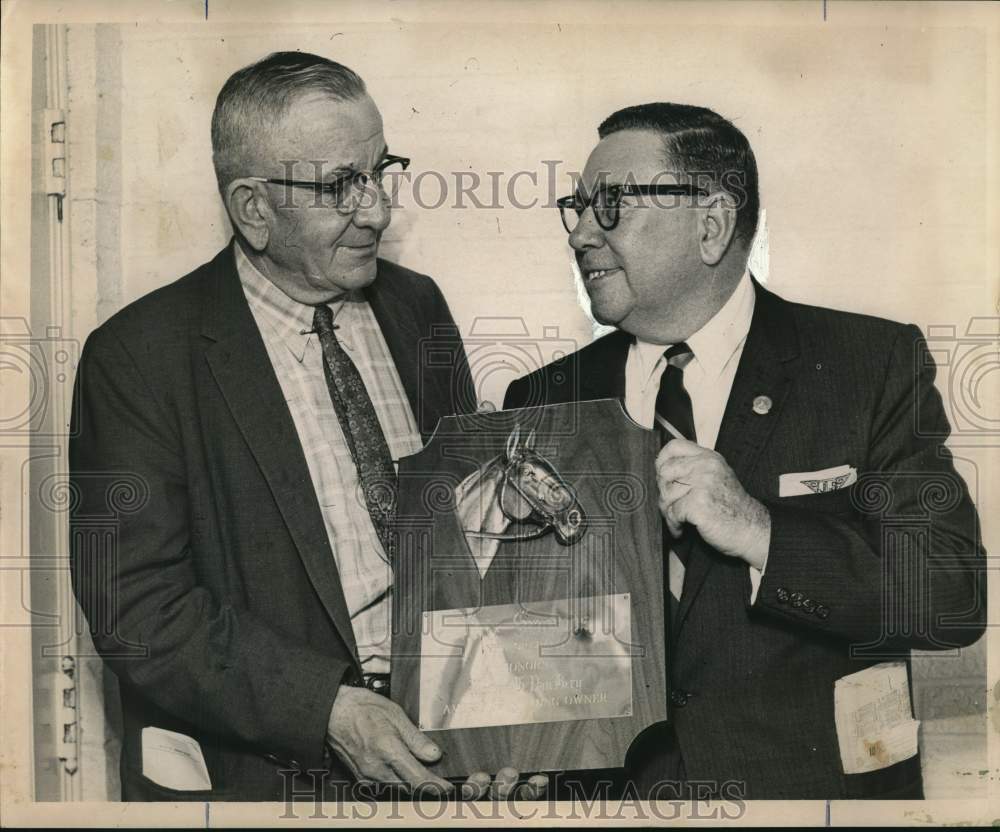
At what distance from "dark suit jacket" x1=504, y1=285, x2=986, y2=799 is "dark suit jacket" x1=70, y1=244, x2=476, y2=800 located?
0.63 meters

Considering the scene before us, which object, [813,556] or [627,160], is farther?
[627,160]

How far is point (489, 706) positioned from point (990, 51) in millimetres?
2176

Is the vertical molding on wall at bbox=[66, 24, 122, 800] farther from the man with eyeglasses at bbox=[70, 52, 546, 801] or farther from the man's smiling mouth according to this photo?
the man's smiling mouth

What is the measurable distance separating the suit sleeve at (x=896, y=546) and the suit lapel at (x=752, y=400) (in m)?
0.15

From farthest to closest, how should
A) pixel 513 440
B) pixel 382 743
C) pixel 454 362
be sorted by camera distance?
pixel 454 362 → pixel 513 440 → pixel 382 743

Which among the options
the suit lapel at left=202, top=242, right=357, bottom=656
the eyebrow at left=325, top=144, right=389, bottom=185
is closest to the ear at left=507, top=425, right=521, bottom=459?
the suit lapel at left=202, top=242, right=357, bottom=656

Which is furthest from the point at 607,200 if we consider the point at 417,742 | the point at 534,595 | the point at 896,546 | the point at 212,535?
the point at 417,742

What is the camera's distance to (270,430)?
3.27m

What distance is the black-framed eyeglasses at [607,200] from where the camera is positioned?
10.8ft

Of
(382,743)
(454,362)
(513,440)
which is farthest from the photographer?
(454,362)

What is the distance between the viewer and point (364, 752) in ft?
10.5

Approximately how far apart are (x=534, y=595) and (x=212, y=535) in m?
0.81

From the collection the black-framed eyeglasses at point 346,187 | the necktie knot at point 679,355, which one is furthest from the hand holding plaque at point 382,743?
the black-framed eyeglasses at point 346,187

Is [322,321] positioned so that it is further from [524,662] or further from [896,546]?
[896,546]
